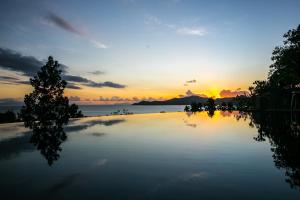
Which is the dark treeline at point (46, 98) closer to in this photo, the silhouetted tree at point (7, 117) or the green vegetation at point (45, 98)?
the green vegetation at point (45, 98)

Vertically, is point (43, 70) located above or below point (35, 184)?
above

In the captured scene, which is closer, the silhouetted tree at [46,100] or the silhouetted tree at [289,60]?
the silhouetted tree at [46,100]

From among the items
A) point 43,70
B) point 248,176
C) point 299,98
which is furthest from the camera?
point 299,98

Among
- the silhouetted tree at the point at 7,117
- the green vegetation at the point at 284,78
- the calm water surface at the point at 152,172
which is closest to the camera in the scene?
the calm water surface at the point at 152,172

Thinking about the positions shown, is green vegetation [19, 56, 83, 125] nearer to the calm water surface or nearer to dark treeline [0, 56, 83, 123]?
dark treeline [0, 56, 83, 123]

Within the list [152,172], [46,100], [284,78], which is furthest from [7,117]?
[284,78]

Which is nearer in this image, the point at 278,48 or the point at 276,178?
the point at 276,178

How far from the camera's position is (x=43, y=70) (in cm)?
3272

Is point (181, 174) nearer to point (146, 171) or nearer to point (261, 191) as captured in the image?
point (146, 171)

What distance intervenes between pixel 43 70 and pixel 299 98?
4891 centimetres

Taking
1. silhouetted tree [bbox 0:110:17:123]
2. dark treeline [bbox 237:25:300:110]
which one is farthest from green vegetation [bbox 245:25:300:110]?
silhouetted tree [bbox 0:110:17:123]

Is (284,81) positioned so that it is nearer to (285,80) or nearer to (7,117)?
(285,80)

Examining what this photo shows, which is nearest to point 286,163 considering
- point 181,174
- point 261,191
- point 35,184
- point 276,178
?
point 276,178

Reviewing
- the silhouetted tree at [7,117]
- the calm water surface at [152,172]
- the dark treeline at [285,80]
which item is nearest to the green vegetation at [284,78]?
the dark treeline at [285,80]
